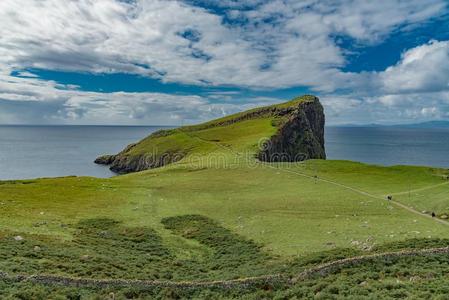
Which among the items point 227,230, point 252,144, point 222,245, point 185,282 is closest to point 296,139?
point 252,144

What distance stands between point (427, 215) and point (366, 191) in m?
16.0

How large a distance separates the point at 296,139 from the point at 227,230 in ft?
399

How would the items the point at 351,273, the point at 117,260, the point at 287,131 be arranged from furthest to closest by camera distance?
1. the point at 287,131
2. the point at 117,260
3. the point at 351,273

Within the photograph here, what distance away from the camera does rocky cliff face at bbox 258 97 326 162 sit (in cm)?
12712

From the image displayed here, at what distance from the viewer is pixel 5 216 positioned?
3875 centimetres

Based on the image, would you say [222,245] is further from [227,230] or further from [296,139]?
[296,139]

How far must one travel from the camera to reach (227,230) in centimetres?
3828

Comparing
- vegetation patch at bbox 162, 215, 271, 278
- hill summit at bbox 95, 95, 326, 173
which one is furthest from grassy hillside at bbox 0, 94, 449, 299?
hill summit at bbox 95, 95, 326, 173

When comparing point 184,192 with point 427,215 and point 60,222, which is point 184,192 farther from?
point 427,215

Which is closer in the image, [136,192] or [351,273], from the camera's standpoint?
[351,273]

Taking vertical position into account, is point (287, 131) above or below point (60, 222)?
above

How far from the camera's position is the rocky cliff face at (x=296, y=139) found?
127 m

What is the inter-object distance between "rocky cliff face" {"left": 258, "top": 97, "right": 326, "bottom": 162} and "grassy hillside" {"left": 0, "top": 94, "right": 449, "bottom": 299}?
5497 centimetres

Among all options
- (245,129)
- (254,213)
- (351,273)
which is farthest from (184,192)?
(245,129)
